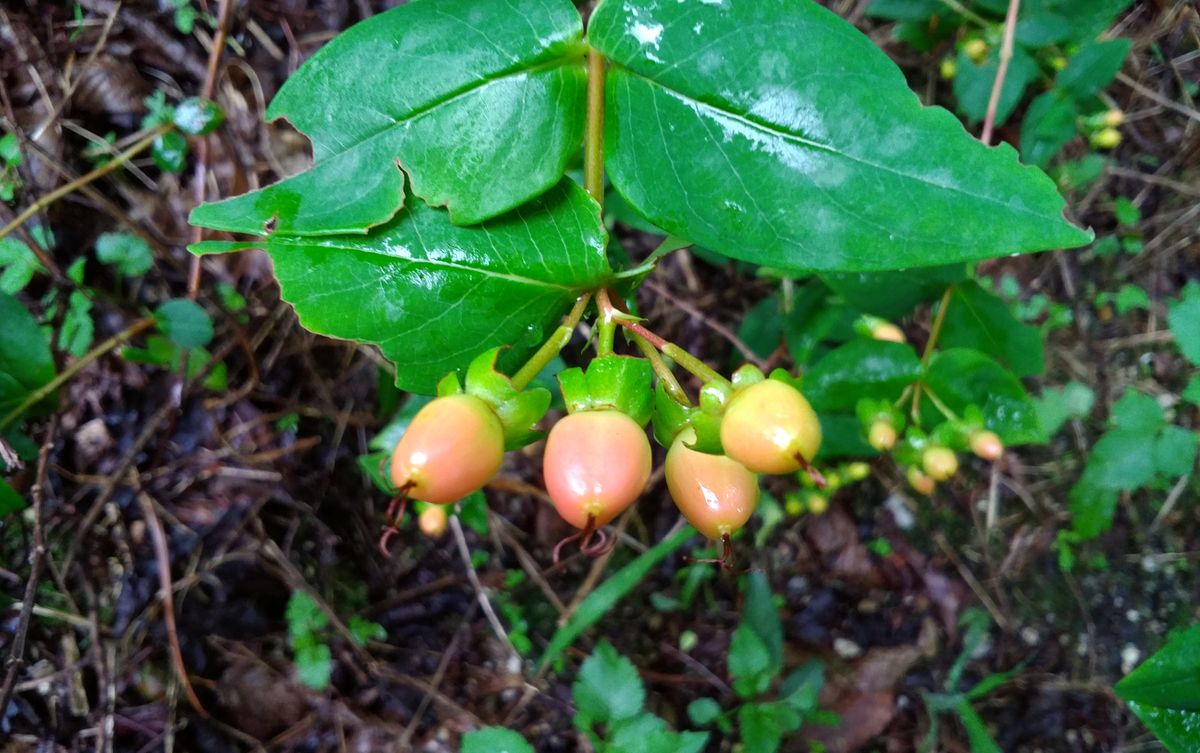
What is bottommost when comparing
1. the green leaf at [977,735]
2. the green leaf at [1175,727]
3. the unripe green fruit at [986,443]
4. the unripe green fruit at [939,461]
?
the green leaf at [977,735]

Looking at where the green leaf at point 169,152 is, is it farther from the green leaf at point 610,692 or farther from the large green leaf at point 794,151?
the green leaf at point 610,692

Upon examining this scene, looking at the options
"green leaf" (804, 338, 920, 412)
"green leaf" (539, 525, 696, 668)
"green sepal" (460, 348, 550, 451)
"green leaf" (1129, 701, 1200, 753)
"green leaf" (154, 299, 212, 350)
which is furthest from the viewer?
"green leaf" (539, 525, 696, 668)

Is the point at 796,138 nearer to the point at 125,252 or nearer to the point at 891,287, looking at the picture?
the point at 891,287

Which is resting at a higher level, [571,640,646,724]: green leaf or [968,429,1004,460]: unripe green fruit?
[968,429,1004,460]: unripe green fruit

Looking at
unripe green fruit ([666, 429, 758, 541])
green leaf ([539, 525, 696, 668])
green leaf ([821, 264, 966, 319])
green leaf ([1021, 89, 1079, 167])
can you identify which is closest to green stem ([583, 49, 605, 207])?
unripe green fruit ([666, 429, 758, 541])

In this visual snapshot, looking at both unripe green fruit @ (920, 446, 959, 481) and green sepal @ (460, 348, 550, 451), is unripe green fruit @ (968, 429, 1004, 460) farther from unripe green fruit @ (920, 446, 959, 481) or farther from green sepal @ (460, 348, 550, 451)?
green sepal @ (460, 348, 550, 451)

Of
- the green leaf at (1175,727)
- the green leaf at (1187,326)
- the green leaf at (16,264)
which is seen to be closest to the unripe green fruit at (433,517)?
the green leaf at (16,264)

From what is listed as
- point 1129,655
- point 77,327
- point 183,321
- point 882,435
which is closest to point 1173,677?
point 882,435
